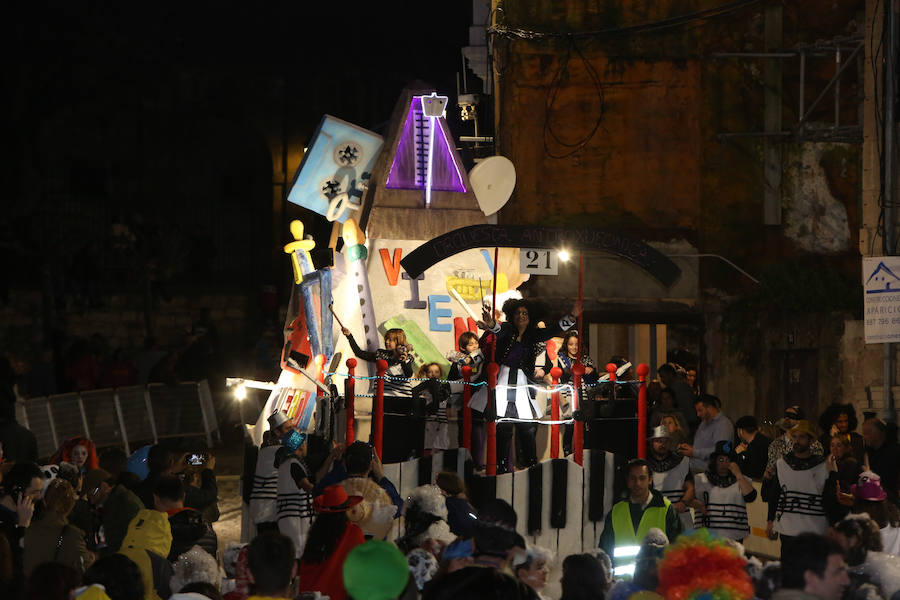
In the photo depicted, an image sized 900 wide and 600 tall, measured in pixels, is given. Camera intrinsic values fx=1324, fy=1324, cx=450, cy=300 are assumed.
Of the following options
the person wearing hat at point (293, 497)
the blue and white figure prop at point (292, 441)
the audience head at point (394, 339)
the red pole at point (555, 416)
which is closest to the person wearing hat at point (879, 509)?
the person wearing hat at point (293, 497)

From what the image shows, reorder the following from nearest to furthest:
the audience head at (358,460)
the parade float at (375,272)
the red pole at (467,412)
Result: the audience head at (358,460)
the red pole at (467,412)
the parade float at (375,272)

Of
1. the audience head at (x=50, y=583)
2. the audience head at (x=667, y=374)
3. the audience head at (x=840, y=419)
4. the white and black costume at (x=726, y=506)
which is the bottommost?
the white and black costume at (x=726, y=506)

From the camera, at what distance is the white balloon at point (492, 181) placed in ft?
57.1

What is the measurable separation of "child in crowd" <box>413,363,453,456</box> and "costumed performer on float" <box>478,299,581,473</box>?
701mm

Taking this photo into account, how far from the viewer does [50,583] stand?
607 centimetres

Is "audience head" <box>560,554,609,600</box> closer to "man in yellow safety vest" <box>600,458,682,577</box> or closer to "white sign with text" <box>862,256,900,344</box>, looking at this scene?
"man in yellow safety vest" <box>600,458,682,577</box>

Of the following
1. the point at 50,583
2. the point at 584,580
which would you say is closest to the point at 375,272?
the point at 584,580

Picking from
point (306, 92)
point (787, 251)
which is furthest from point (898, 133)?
point (306, 92)

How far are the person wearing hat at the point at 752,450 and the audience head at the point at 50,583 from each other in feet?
26.4

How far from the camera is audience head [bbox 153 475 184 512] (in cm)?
845

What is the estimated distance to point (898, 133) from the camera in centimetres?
1530

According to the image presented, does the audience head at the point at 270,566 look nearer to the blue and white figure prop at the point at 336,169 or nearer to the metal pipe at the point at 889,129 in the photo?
the metal pipe at the point at 889,129

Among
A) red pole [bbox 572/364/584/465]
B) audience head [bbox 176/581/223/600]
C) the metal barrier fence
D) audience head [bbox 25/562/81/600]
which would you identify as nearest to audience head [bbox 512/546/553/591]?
audience head [bbox 176/581/223/600]

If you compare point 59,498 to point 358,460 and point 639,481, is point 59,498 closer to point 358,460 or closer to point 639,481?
point 358,460
